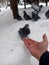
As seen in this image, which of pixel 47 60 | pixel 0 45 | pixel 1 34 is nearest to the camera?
pixel 47 60

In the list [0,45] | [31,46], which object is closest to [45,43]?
[31,46]

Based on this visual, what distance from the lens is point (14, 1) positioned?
14.2 ft

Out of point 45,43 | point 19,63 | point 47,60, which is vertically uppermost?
point 47,60

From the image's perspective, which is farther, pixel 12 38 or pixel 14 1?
pixel 14 1

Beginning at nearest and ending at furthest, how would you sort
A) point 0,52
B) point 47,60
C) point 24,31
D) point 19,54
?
1. point 47,60
2. point 19,54
3. point 0,52
4. point 24,31

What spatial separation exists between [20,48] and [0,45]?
0.29 metres

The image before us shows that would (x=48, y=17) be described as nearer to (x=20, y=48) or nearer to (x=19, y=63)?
(x=20, y=48)

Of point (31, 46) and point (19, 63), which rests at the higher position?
point (31, 46)

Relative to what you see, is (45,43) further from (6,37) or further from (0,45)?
(6,37)

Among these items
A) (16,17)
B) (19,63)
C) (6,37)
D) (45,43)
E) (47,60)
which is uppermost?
(47,60)

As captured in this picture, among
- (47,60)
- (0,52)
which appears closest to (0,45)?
(0,52)

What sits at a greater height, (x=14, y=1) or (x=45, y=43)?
(x=45, y=43)

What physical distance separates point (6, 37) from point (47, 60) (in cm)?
167

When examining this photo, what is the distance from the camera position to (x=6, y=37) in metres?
2.49
